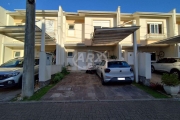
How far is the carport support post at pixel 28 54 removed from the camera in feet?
16.2

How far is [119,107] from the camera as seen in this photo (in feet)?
12.9

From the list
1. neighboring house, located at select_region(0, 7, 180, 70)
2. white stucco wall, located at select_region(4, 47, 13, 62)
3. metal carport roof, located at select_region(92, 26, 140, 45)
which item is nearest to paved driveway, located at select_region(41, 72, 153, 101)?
metal carport roof, located at select_region(92, 26, 140, 45)

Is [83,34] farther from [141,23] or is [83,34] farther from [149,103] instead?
[149,103]

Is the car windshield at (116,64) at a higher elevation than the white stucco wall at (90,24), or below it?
below

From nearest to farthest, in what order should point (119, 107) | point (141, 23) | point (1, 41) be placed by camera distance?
point (119, 107) < point (1, 41) < point (141, 23)

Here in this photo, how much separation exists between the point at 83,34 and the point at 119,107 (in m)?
11.4

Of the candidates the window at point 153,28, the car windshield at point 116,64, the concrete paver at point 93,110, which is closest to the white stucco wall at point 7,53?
the concrete paver at point 93,110

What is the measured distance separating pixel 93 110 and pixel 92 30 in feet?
36.1

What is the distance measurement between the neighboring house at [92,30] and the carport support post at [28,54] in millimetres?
7621

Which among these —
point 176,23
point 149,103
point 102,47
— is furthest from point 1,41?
point 176,23

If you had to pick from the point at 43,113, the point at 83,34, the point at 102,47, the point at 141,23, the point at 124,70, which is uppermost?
the point at 141,23

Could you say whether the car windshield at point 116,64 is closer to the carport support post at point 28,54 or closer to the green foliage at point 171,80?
the green foliage at point 171,80

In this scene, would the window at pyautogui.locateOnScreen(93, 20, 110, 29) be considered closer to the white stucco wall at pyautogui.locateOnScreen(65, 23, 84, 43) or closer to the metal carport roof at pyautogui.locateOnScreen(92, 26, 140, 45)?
the white stucco wall at pyautogui.locateOnScreen(65, 23, 84, 43)

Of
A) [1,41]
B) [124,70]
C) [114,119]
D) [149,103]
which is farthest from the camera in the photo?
[1,41]
